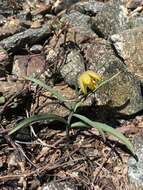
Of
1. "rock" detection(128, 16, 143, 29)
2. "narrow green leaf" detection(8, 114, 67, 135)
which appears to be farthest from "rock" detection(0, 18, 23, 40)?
"narrow green leaf" detection(8, 114, 67, 135)

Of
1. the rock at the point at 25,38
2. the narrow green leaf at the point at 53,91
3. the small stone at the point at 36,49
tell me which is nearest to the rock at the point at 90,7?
the rock at the point at 25,38

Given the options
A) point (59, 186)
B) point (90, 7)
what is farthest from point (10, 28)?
point (59, 186)

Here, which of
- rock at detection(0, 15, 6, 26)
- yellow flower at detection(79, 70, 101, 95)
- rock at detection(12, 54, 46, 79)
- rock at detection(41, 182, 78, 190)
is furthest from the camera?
rock at detection(0, 15, 6, 26)

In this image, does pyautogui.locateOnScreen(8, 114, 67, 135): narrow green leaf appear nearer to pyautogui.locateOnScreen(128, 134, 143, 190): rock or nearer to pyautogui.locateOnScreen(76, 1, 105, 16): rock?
pyautogui.locateOnScreen(128, 134, 143, 190): rock

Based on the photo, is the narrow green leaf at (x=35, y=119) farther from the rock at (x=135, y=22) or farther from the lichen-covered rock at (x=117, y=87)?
the rock at (x=135, y=22)

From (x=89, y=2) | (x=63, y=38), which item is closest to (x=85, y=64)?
(x=63, y=38)

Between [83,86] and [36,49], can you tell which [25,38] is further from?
[83,86]
